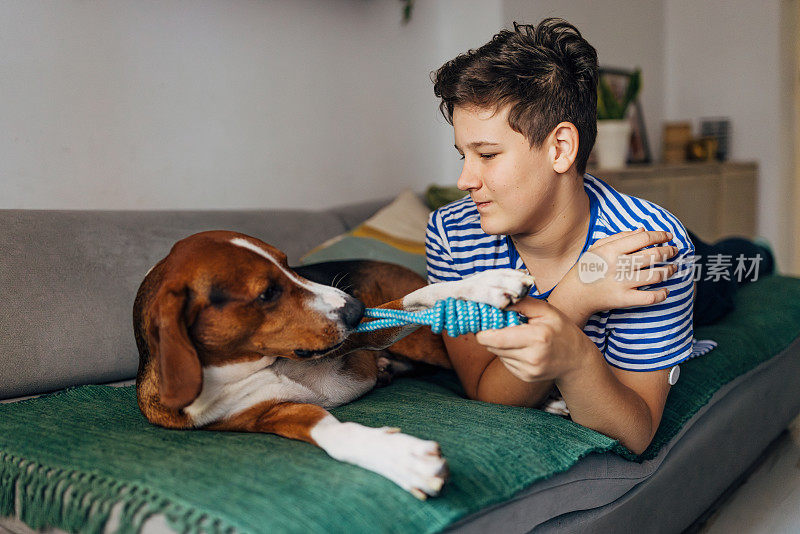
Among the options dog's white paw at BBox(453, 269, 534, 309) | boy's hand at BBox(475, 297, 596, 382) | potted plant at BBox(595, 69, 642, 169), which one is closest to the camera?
boy's hand at BBox(475, 297, 596, 382)

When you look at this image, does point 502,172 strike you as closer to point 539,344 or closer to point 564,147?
point 564,147

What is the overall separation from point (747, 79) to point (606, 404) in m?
5.30

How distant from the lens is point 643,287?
4.76 feet

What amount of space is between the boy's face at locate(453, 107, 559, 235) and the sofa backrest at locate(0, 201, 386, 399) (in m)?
1.13

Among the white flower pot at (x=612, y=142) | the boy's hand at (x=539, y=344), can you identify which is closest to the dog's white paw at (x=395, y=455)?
the boy's hand at (x=539, y=344)

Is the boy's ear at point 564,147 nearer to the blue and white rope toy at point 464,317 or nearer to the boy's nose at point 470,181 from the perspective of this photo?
the boy's nose at point 470,181

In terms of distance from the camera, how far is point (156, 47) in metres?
2.77

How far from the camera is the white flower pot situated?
Answer: 439cm

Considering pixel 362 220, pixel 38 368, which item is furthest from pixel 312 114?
pixel 38 368

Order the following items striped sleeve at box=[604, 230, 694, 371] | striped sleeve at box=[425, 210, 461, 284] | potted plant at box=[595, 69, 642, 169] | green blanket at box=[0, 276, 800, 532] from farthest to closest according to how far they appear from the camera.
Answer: potted plant at box=[595, 69, 642, 169], striped sleeve at box=[425, 210, 461, 284], striped sleeve at box=[604, 230, 694, 371], green blanket at box=[0, 276, 800, 532]

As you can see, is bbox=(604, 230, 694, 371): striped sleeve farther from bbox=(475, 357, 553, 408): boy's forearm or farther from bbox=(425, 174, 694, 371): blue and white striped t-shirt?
bbox=(475, 357, 553, 408): boy's forearm

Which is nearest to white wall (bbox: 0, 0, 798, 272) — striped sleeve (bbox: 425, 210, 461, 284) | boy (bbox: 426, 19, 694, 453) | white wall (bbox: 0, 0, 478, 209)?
white wall (bbox: 0, 0, 478, 209)

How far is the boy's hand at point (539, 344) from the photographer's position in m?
1.15

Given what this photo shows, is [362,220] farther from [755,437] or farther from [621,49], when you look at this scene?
[621,49]
